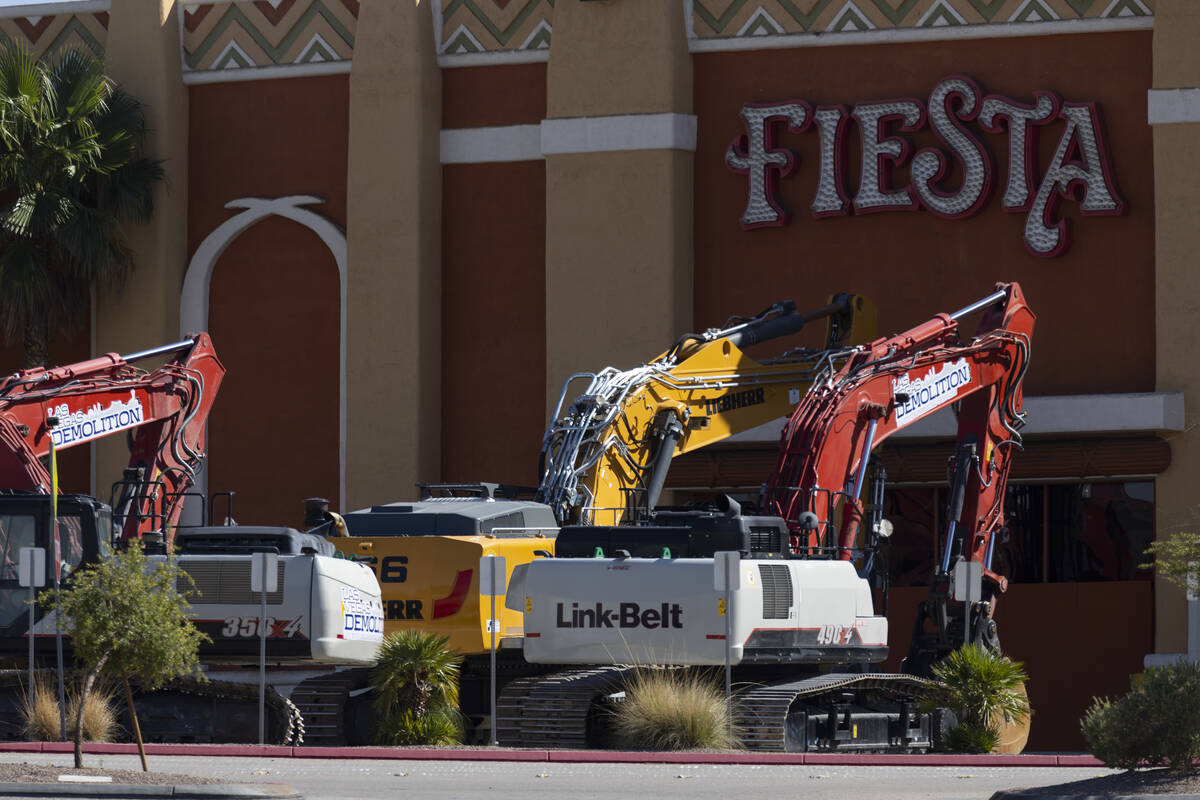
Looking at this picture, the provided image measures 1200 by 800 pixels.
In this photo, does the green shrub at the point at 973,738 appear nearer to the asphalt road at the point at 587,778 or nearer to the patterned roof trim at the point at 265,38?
the asphalt road at the point at 587,778

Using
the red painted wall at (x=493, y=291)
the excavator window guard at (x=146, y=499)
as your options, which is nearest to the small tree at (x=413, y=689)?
the excavator window guard at (x=146, y=499)

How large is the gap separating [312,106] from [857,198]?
9.92m

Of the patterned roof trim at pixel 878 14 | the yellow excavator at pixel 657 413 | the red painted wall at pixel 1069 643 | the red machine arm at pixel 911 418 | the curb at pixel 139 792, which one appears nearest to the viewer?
the curb at pixel 139 792

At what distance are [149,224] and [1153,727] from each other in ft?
80.2

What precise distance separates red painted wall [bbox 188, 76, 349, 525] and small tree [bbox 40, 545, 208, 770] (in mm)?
18138

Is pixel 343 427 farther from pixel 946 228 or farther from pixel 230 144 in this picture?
pixel 946 228

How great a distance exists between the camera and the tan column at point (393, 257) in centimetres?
3412

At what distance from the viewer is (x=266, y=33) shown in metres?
36.1

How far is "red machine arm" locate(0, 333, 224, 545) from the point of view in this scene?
85.7 ft

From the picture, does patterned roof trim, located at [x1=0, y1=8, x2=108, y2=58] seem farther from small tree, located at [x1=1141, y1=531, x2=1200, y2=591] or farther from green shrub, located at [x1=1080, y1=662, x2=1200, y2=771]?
green shrub, located at [x1=1080, y1=662, x2=1200, y2=771]

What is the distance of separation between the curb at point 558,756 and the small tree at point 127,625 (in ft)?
9.90

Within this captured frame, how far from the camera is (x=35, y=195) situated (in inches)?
1345

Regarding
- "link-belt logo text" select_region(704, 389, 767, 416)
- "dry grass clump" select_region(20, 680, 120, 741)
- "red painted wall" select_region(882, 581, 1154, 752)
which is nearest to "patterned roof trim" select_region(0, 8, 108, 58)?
"link-belt logo text" select_region(704, 389, 767, 416)

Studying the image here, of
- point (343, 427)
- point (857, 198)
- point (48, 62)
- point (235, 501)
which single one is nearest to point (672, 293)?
point (857, 198)
